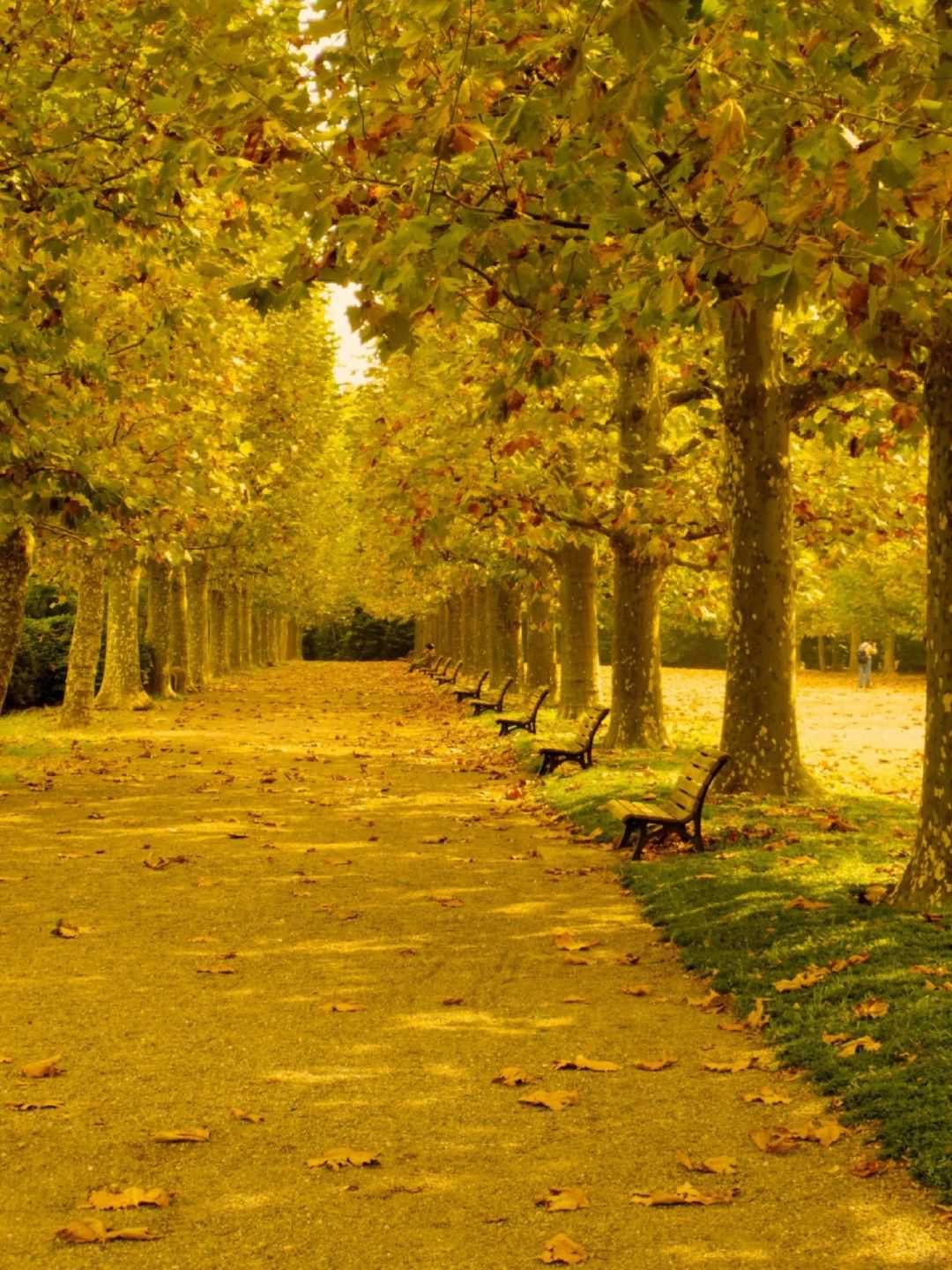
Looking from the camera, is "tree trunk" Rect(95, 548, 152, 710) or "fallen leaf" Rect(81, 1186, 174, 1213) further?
"tree trunk" Rect(95, 548, 152, 710)

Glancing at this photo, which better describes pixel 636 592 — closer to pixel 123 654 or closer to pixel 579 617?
pixel 579 617

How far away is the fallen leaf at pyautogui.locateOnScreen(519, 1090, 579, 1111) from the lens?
632 cm

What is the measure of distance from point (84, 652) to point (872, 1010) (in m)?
21.6

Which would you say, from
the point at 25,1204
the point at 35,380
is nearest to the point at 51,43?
the point at 35,380

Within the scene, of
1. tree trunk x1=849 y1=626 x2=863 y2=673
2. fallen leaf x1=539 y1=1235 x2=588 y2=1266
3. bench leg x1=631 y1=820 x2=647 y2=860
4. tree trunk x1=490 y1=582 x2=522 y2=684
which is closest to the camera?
fallen leaf x1=539 y1=1235 x2=588 y2=1266

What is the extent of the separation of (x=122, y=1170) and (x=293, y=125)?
238 inches

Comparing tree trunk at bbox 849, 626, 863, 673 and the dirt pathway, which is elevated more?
tree trunk at bbox 849, 626, 863, 673

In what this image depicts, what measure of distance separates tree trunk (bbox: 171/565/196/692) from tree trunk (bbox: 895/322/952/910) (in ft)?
91.4

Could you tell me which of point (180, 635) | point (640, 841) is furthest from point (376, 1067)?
point (180, 635)

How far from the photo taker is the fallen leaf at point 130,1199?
512 centimetres

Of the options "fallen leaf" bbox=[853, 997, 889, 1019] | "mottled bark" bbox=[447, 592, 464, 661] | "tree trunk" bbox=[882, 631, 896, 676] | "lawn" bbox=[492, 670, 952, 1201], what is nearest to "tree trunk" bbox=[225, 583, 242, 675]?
"mottled bark" bbox=[447, 592, 464, 661]

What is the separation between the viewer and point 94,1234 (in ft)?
15.9

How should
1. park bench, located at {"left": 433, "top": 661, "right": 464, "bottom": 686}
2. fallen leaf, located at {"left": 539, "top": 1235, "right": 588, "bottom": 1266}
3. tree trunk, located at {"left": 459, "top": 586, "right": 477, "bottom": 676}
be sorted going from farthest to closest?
1. tree trunk, located at {"left": 459, "top": 586, "right": 477, "bottom": 676}
2. park bench, located at {"left": 433, "top": 661, "right": 464, "bottom": 686}
3. fallen leaf, located at {"left": 539, "top": 1235, "right": 588, "bottom": 1266}

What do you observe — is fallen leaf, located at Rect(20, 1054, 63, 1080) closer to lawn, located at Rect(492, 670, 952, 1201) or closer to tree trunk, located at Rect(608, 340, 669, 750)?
lawn, located at Rect(492, 670, 952, 1201)
